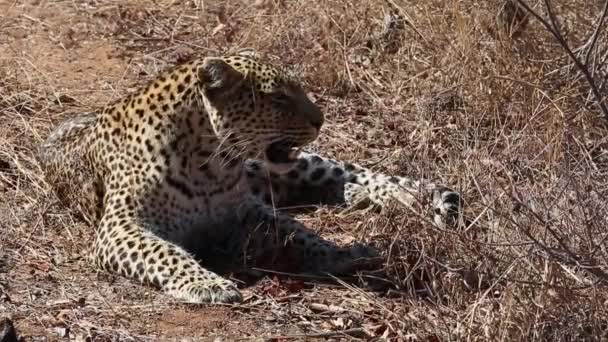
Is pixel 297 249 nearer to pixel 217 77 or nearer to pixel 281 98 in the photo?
pixel 281 98

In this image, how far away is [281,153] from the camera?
29.6 ft

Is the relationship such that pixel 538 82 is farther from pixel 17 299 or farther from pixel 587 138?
pixel 17 299

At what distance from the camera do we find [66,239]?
9.22 meters

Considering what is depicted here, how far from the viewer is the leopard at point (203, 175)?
28.6 feet

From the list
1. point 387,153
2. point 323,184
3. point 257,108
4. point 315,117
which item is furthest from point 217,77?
point 387,153

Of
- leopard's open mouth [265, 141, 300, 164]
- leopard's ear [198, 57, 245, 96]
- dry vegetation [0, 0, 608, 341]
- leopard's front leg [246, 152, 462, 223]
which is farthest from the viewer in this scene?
leopard's front leg [246, 152, 462, 223]

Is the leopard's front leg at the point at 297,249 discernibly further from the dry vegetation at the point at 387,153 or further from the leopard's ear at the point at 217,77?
the leopard's ear at the point at 217,77

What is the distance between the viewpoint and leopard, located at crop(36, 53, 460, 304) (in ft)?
28.6

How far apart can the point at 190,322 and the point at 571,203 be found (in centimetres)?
215

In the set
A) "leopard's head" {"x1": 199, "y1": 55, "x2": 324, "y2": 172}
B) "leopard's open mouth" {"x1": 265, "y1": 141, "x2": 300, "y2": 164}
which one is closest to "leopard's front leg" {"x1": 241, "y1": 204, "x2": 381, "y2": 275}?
"leopard's open mouth" {"x1": 265, "y1": 141, "x2": 300, "y2": 164}

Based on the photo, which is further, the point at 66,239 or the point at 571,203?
the point at 66,239

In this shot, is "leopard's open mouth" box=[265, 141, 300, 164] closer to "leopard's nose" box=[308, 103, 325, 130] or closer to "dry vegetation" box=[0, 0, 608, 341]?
"leopard's nose" box=[308, 103, 325, 130]

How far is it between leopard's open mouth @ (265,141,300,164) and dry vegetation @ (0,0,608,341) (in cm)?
72

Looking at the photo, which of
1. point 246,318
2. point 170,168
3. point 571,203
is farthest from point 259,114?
point 571,203
